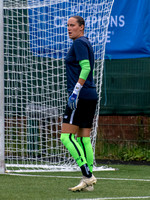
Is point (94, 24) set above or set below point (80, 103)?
above

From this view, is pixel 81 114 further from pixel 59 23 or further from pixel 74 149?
pixel 59 23

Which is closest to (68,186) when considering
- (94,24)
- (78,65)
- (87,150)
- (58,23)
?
(87,150)

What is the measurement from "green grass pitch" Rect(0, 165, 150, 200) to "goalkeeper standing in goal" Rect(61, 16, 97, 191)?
281mm

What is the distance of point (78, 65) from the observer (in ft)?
18.5

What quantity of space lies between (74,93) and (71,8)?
11.0 ft

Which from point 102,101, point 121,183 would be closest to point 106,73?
point 102,101

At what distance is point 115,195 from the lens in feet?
17.2

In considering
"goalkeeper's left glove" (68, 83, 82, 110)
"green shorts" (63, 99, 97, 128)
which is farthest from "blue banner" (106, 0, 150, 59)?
"goalkeeper's left glove" (68, 83, 82, 110)

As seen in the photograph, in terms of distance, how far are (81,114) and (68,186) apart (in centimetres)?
95

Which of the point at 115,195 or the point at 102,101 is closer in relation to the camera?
the point at 115,195

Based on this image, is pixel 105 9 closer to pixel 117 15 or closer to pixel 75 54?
pixel 117 15

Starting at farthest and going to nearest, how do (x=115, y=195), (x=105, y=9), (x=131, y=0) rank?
(x=131, y=0) < (x=105, y=9) < (x=115, y=195)

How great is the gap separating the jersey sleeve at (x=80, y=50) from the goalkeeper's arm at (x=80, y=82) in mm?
48

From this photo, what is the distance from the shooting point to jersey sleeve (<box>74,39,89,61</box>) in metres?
5.48
